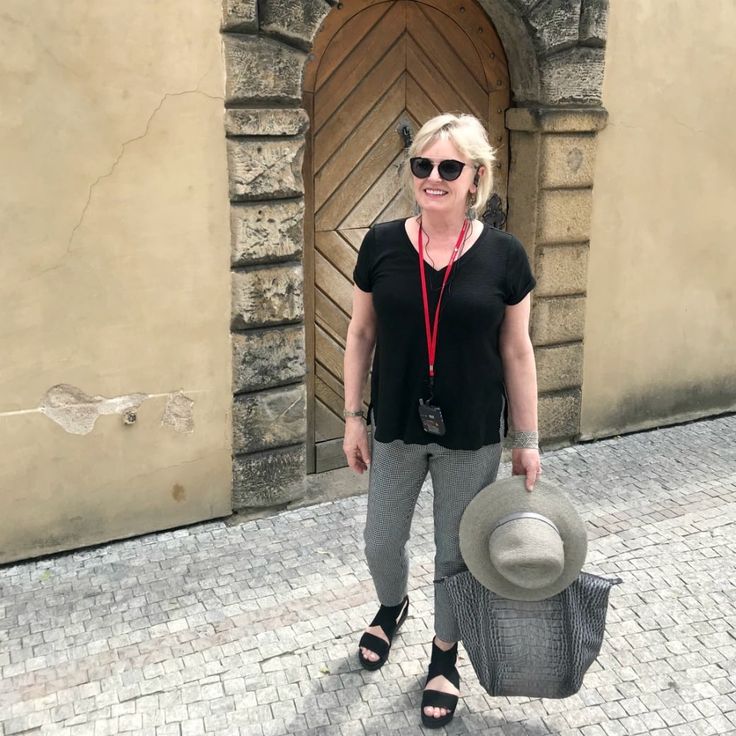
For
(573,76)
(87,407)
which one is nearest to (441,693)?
(87,407)

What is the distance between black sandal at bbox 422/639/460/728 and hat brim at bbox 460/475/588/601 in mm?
449

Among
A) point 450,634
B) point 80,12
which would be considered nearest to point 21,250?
point 80,12

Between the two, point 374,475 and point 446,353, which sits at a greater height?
point 446,353

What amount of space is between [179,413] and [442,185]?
7.01 ft

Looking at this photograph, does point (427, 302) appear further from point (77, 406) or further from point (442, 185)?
point (77, 406)

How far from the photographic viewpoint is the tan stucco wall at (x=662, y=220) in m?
5.49

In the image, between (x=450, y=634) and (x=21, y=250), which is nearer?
(x=450, y=634)

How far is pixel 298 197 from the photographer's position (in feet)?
14.9

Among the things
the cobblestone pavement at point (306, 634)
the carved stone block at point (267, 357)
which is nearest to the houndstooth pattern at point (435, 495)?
the cobblestone pavement at point (306, 634)

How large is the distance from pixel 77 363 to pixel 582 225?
2.99 meters

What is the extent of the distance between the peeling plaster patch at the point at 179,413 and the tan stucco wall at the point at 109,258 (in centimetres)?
2

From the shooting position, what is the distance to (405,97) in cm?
509

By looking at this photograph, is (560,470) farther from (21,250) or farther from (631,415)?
(21,250)

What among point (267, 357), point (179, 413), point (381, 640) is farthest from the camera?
point (267, 357)
